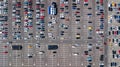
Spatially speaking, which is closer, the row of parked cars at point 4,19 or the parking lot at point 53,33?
the parking lot at point 53,33

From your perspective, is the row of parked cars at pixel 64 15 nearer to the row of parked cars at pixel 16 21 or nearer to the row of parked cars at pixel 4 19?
the row of parked cars at pixel 16 21

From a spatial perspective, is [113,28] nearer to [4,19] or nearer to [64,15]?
[64,15]

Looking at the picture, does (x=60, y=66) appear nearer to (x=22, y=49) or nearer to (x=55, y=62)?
(x=55, y=62)

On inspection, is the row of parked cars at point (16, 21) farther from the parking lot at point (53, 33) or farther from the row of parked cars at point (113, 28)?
the row of parked cars at point (113, 28)

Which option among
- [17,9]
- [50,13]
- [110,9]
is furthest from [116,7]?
[17,9]

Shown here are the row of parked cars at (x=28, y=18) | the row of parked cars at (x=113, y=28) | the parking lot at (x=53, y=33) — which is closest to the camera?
the row of parked cars at (x=113, y=28)

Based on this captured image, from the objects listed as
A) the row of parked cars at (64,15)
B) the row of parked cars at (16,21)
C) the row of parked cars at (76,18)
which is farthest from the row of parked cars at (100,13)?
the row of parked cars at (16,21)

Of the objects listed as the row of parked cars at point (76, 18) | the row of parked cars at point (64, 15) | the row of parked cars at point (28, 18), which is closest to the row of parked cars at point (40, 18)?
the row of parked cars at point (28, 18)

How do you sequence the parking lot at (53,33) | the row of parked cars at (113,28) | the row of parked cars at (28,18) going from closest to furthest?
the row of parked cars at (113,28)
the parking lot at (53,33)
the row of parked cars at (28,18)

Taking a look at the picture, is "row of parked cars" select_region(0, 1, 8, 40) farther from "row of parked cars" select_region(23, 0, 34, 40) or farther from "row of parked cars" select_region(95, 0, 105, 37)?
"row of parked cars" select_region(95, 0, 105, 37)

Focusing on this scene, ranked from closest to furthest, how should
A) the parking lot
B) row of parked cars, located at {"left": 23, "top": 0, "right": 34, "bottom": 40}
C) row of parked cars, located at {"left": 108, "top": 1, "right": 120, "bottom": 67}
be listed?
row of parked cars, located at {"left": 108, "top": 1, "right": 120, "bottom": 67}, the parking lot, row of parked cars, located at {"left": 23, "top": 0, "right": 34, "bottom": 40}

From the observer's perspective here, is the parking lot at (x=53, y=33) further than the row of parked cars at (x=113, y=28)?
Yes

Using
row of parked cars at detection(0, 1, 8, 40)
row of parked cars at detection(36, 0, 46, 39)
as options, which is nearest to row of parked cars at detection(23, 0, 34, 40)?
row of parked cars at detection(36, 0, 46, 39)
